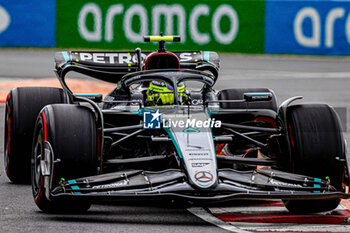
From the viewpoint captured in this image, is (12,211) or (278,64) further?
(278,64)

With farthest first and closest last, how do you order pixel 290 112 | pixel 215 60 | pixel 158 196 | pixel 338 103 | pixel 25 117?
1. pixel 338 103
2. pixel 215 60
3. pixel 25 117
4. pixel 290 112
5. pixel 158 196

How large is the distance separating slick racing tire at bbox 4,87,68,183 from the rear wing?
1515 mm

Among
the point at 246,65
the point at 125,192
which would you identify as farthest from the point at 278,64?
the point at 125,192

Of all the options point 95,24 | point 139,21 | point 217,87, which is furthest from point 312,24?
point 217,87

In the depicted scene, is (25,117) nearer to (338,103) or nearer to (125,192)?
(125,192)

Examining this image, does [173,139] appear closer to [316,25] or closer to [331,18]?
[316,25]

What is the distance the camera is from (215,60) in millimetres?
10367

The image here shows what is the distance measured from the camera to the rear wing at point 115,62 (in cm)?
999

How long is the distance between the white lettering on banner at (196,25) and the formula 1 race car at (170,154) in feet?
67.8

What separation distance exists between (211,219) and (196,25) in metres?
22.6

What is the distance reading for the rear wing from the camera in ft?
32.8

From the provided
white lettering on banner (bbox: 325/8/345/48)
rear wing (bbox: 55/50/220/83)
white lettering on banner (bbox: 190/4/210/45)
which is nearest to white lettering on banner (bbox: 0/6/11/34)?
white lettering on banner (bbox: 190/4/210/45)

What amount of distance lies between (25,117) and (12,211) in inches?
61.8

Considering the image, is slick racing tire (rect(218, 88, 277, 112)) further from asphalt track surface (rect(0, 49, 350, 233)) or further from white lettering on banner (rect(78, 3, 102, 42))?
white lettering on banner (rect(78, 3, 102, 42))
